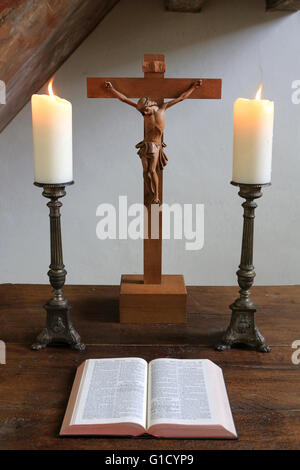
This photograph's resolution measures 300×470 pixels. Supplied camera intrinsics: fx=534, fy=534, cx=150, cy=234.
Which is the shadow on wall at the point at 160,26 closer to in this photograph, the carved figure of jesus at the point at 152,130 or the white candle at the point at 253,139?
the carved figure of jesus at the point at 152,130

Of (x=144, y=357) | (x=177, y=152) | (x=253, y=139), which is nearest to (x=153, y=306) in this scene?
(x=144, y=357)

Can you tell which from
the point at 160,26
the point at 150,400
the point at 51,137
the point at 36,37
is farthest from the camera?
the point at 160,26

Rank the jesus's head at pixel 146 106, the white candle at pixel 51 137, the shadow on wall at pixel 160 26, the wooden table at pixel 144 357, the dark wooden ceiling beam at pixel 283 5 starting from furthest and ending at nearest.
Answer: the shadow on wall at pixel 160 26 → the dark wooden ceiling beam at pixel 283 5 → the jesus's head at pixel 146 106 → the white candle at pixel 51 137 → the wooden table at pixel 144 357

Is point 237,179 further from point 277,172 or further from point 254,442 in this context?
point 277,172

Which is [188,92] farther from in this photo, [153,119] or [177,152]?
[177,152]

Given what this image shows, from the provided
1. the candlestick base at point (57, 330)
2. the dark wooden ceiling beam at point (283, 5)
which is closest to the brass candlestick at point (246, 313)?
the candlestick base at point (57, 330)

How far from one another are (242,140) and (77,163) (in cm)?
173

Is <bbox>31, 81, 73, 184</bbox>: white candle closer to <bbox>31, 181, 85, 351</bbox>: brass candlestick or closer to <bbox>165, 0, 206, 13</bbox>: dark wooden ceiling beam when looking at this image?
<bbox>31, 181, 85, 351</bbox>: brass candlestick

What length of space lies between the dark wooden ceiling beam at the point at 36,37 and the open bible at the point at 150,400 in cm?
96

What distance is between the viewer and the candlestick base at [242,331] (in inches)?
50.8

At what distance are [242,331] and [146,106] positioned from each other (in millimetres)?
630

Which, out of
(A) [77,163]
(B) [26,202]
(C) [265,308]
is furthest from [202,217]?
(C) [265,308]

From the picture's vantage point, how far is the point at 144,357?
4.07 ft
